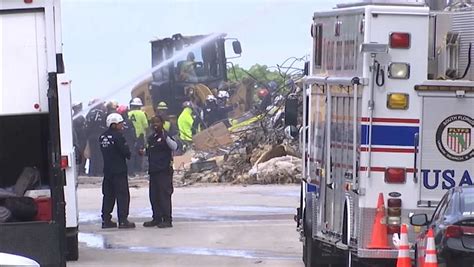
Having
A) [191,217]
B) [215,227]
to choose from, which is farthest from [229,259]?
[191,217]

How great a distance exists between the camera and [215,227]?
1881cm

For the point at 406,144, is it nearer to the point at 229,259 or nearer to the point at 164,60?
the point at 229,259

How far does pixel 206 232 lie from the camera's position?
1817 cm

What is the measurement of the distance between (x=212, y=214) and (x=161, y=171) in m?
2.23

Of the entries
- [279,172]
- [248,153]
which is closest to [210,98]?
[248,153]

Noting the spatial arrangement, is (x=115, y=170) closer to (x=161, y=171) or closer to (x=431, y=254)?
(x=161, y=171)

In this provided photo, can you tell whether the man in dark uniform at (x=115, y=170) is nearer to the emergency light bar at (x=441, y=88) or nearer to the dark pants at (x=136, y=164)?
the emergency light bar at (x=441, y=88)

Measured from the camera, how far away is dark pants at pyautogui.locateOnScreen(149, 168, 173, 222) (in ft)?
61.3

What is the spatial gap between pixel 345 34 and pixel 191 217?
8.68 m

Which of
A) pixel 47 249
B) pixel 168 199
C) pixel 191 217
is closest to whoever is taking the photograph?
pixel 47 249

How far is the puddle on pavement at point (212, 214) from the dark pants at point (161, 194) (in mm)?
1327

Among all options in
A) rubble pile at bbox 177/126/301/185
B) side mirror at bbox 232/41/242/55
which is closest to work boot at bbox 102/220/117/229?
rubble pile at bbox 177/126/301/185

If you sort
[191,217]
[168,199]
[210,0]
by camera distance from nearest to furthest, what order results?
[168,199] < [191,217] < [210,0]

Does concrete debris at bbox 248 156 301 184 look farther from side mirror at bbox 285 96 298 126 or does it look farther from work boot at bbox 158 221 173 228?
side mirror at bbox 285 96 298 126
